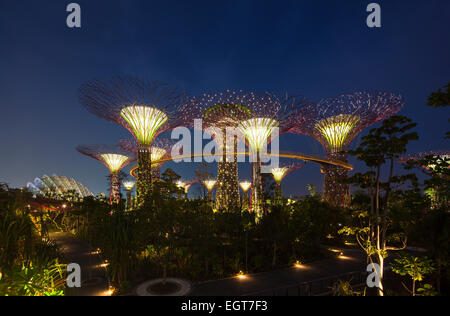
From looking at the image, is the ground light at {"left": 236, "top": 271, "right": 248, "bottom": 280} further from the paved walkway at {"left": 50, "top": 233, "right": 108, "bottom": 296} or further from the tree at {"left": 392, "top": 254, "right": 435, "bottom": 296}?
the tree at {"left": 392, "top": 254, "right": 435, "bottom": 296}

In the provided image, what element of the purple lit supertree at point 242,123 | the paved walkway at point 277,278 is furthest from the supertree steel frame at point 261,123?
the paved walkway at point 277,278

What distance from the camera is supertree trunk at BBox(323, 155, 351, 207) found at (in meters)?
20.5

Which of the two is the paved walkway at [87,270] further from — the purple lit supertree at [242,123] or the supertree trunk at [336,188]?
the supertree trunk at [336,188]

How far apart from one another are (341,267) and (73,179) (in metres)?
81.5

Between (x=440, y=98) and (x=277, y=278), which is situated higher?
(x=440, y=98)

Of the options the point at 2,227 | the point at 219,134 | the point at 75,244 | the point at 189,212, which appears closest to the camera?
the point at 2,227

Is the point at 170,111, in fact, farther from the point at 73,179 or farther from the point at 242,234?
the point at 73,179

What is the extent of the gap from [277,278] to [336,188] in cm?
1632

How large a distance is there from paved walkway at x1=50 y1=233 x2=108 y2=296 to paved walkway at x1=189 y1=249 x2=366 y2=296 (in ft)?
8.99

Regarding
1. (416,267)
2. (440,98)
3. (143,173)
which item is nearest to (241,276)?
(416,267)

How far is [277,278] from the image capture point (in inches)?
294

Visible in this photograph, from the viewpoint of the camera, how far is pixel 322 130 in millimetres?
21719

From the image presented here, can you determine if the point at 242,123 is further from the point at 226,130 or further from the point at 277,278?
the point at 277,278

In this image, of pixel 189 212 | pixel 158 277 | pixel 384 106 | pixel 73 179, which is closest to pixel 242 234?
pixel 189 212
